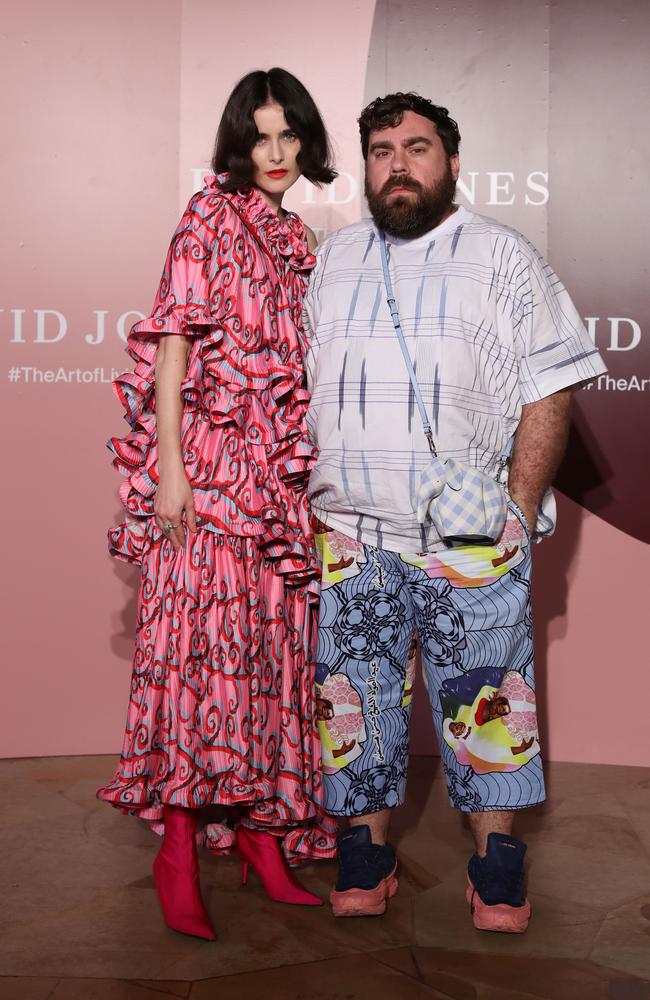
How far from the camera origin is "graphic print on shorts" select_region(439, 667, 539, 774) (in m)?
2.31

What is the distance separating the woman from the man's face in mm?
181

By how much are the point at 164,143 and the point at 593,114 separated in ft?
4.25

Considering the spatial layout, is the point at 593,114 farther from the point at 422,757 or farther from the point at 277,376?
the point at 422,757

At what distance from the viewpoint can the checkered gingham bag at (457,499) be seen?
7.16ft

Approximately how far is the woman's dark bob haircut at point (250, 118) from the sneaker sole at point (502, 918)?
161 centimetres

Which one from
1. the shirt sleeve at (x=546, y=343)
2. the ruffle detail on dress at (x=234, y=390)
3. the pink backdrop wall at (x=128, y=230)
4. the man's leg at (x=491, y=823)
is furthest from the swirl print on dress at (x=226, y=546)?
the pink backdrop wall at (x=128, y=230)

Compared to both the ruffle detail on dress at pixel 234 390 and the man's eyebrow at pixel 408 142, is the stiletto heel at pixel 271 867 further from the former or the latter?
the man's eyebrow at pixel 408 142

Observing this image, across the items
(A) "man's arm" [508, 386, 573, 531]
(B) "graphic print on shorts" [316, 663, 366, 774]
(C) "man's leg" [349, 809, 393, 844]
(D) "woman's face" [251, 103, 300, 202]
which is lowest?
(C) "man's leg" [349, 809, 393, 844]

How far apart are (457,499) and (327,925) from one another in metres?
0.93

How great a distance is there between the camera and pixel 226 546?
2.32 meters

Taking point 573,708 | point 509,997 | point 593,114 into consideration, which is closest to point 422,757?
point 573,708

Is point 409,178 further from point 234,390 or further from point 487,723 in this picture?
point 487,723

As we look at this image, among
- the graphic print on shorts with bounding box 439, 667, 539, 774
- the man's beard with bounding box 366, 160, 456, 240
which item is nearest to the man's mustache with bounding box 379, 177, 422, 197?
the man's beard with bounding box 366, 160, 456, 240

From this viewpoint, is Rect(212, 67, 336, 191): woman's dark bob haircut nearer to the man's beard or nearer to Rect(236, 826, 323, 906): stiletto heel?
the man's beard
